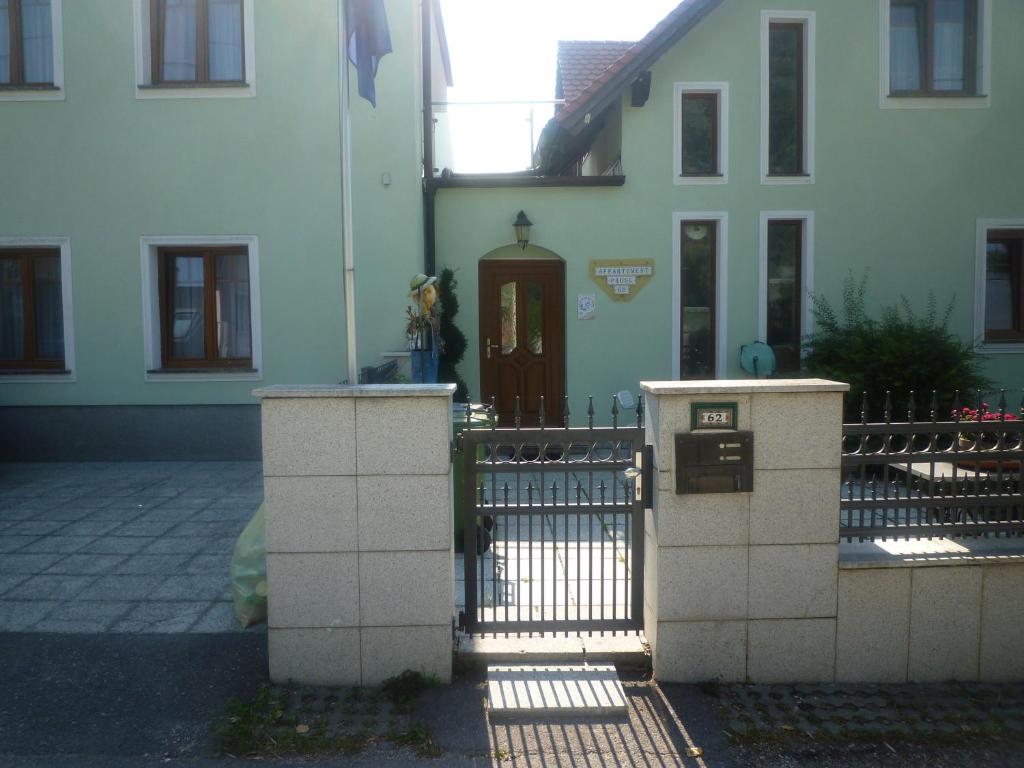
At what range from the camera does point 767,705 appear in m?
4.09

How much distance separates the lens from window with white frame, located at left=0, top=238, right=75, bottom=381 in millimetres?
10602

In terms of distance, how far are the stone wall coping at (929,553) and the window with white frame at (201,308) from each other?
25.8 feet

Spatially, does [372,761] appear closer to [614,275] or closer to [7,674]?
[7,674]

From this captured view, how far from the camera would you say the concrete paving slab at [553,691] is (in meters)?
3.94

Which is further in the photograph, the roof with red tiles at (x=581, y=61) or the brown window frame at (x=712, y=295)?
the roof with red tiles at (x=581, y=61)

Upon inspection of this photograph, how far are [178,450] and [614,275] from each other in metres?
5.76

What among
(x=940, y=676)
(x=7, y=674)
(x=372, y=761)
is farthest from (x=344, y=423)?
(x=940, y=676)

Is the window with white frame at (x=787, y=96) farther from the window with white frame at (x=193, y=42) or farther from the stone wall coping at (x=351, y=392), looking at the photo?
the stone wall coping at (x=351, y=392)

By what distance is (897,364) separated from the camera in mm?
9562

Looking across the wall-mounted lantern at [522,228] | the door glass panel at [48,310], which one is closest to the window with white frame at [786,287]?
the wall-mounted lantern at [522,228]

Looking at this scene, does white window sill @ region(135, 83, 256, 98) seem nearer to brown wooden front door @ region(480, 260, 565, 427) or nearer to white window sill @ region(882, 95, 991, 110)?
brown wooden front door @ region(480, 260, 565, 427)

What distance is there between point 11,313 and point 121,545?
576cm

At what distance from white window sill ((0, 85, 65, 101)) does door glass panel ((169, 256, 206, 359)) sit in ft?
7.54

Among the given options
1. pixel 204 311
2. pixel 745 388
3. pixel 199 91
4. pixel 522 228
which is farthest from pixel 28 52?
pixel 745 388
